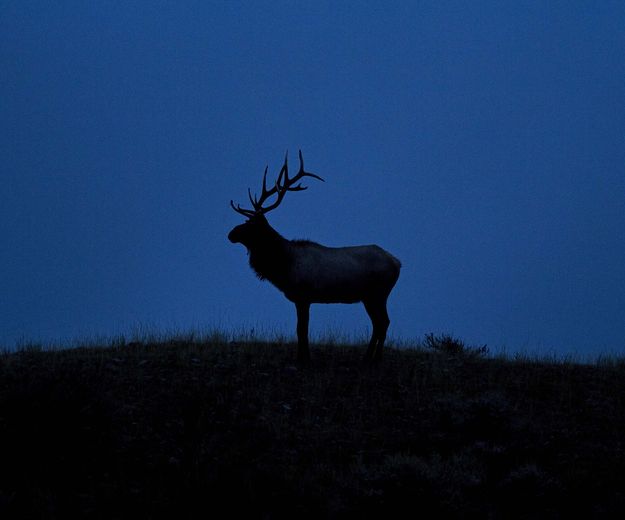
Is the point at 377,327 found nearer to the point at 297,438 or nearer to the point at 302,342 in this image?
the point at 302,342

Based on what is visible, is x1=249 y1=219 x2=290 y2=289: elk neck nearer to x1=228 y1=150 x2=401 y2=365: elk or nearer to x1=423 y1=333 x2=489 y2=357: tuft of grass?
x1=228 y1=150 x2=401 y2=365: elk

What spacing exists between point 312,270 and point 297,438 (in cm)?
424

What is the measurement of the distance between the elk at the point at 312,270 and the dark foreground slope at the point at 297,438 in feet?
3.22

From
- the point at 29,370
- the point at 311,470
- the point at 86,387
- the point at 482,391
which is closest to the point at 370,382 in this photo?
the point at 482,391

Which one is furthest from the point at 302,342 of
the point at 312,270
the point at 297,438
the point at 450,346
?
the point at 450,346

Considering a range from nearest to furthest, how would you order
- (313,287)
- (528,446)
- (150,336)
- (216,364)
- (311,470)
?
1. (311,470)
2. (528,446)
3. (216,364)
4. (313,287)
5. (150,336)

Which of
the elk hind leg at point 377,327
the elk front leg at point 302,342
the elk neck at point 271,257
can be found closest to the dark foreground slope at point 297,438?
the elk front leg at point 302,342

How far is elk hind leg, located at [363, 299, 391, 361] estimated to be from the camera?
514 inches

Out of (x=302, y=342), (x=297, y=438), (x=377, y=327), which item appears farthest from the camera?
(x=377, y=327)

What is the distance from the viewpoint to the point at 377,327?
13.2 meters

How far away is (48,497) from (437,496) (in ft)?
13.0

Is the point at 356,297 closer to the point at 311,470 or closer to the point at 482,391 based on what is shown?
the point at 482,391

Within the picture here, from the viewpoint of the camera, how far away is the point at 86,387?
948cm

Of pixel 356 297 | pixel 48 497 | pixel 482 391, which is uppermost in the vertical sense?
pixel 356 297
